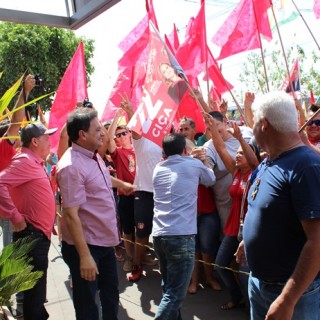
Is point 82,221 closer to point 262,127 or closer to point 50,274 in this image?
point 262,127

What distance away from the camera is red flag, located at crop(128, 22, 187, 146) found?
144 inches

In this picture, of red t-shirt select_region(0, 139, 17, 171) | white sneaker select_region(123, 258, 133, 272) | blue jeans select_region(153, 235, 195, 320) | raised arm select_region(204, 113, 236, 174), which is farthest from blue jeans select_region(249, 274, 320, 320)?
white sneaker select_region(123, 258, 133, 272)

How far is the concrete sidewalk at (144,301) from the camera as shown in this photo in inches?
145

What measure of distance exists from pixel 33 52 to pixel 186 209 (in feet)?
55.3

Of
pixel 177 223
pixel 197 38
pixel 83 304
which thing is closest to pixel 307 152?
pixel 177 223

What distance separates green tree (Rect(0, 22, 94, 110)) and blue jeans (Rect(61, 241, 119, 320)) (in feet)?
50.2

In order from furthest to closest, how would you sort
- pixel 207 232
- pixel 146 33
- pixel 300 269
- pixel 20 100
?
pixel 146 33, pixel 207 232, pixel 20 100, pixel 300 269

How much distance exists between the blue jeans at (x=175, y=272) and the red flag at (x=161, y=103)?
1031 millimetres

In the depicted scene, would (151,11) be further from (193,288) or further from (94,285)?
(94,285)

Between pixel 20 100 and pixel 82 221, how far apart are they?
1.42 metres

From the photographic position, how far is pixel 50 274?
501 cm

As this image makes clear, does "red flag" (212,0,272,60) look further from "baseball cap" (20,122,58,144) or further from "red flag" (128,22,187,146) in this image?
"baseball cap" (20,122,58,144)

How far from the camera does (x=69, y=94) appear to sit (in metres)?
5.26

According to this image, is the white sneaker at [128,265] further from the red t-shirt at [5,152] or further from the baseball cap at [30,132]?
the baseball cap at [30,132]
